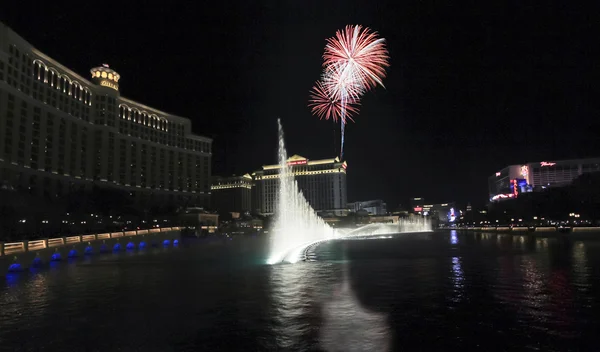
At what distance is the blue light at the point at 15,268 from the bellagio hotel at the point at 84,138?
150ft

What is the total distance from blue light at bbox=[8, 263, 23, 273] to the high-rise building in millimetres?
149151

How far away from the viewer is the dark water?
29.6ft

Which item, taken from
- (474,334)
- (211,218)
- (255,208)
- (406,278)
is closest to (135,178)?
(211,218)

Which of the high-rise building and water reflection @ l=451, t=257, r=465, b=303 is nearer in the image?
water reflection @ l=451, t=257, r=465, b=303

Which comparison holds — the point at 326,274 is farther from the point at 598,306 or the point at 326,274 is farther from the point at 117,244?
the point at 117,244

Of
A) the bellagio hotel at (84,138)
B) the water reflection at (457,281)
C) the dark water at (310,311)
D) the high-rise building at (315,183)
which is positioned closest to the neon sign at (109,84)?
the bellagio hotel at (84,138)

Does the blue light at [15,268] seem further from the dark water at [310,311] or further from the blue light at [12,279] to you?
the dark water at [310,311]

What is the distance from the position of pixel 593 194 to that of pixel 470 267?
7664 cm

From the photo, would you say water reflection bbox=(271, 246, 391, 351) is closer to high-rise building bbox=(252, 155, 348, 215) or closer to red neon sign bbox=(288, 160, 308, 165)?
high-rise building bbox=(252, 155, 348, 215)

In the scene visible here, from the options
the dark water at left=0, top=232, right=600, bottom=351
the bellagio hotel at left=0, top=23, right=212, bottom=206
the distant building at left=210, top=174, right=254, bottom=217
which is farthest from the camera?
the distant building at left=210, top=174, right=254, bottom=217

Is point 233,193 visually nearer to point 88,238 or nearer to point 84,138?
point 84,138

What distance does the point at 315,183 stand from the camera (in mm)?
176750

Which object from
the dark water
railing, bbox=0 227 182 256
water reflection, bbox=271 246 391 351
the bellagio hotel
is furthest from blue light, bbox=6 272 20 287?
the bellagio hotel

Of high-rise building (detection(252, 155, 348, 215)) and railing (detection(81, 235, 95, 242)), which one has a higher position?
high-rise building (detection(252, 155, 348, 215))
